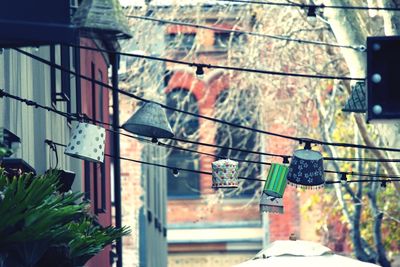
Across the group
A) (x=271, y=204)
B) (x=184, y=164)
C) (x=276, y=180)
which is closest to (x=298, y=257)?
(x=276, y=180)

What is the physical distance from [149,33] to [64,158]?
1060 centimetres

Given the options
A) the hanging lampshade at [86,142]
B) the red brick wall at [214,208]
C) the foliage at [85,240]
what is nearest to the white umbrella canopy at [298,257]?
the hanging lampshade at [86,142]

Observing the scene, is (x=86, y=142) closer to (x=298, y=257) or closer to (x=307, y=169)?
(x=307, y=169)

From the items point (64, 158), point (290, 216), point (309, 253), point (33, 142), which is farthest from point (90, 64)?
point (290, 216)

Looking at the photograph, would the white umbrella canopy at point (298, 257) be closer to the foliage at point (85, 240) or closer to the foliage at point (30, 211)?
the foliage at point (85, 240)

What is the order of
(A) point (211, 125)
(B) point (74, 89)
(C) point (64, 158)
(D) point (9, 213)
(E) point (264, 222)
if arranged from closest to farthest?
(D) point (9, 213), (C) point (64, 158), (B) point (74, 89), (A) point (211, 125), (E) point (264, 222)

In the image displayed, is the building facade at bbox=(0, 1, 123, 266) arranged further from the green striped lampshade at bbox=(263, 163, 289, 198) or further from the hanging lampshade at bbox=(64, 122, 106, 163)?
the green striped lampshade at bbox=(263, 163, 289, 198)

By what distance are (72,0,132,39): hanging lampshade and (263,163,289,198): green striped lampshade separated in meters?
6.42

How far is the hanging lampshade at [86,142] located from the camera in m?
16.4

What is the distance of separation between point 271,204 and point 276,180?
997 millimetres

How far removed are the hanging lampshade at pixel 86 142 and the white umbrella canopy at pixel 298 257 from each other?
2.20m

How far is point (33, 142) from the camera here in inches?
750

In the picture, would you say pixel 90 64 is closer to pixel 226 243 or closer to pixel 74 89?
pixel 74 89

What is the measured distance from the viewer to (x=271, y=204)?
20031 millimetres
